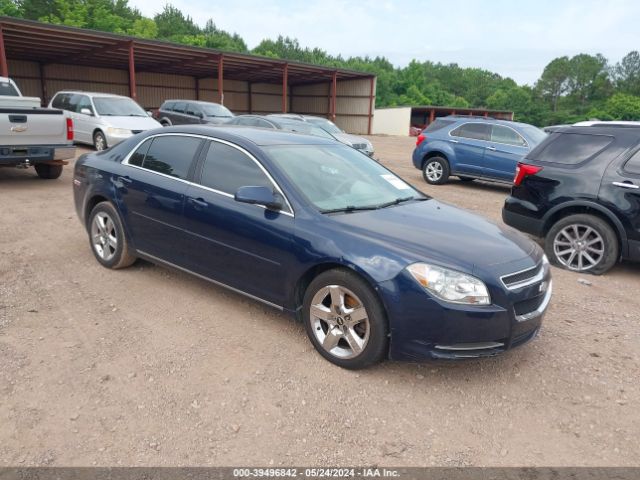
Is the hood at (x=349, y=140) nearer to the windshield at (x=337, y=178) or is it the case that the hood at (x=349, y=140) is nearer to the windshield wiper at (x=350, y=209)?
the windshield at (x=337, y=178)

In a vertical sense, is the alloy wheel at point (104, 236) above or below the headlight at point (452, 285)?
below

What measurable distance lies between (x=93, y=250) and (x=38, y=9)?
58020 millimetres

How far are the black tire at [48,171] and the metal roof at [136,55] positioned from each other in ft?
41.6

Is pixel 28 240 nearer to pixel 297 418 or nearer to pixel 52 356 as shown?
pixel 52 356

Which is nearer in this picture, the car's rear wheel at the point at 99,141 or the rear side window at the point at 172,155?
the rear side window at the point at 172,155

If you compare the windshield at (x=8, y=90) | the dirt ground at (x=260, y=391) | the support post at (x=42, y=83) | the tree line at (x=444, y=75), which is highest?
the tree line at (x=444, y=75)

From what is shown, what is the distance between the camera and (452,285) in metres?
3.05

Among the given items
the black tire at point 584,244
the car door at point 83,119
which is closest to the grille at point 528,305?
the black tire at point 584,244

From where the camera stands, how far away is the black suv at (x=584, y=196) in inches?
214

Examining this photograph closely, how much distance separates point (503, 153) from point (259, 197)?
28.9ft

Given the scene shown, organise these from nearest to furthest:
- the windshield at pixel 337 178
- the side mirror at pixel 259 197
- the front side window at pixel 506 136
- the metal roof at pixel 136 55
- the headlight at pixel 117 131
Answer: the side mirror at pixel 259 197
the windshield at pixel 337 178
the front side window at pixel 506 136
the headlight at pixel 117 131
the metal roof at pixel 136 55

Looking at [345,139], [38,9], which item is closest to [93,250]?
[345,139]

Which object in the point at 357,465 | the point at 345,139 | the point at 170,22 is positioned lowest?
the point at 357,465

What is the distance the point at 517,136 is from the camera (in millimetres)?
10984
